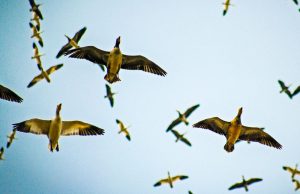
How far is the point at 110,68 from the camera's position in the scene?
75.2ft

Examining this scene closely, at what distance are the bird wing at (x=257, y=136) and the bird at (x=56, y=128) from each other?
805 centimetres

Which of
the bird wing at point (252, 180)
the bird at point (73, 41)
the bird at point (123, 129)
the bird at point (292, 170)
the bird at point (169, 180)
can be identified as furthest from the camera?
the bird at point (292, 170)

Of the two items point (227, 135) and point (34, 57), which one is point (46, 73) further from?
point (227, 135)

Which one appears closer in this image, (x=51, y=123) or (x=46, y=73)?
(x=51, y=123)

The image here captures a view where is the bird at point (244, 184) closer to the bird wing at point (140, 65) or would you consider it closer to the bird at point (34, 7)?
the bird wing at point (140, 65)

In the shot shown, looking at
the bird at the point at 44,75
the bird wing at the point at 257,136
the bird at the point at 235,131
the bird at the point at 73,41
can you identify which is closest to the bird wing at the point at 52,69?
the bird at the point at 44,75

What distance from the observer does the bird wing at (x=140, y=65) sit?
24081mm

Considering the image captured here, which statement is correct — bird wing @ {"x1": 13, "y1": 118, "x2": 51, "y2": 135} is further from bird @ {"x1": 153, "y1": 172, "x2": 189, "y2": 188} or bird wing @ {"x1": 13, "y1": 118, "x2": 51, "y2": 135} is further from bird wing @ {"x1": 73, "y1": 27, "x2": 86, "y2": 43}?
bird @ {"x1": 153, "y1": 172, "x2": 189, "y2": 188}

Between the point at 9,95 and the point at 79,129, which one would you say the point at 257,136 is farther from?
the point at 9,95

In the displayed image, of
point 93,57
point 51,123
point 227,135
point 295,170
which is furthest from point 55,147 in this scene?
point 295,170

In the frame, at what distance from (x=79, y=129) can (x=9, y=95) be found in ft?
13.8

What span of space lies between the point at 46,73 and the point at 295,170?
16.4 meters

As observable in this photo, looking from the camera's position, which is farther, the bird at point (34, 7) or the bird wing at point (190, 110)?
the bird at point (34, 7)

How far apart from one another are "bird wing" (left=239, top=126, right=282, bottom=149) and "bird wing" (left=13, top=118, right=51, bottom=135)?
1075 centimetres
